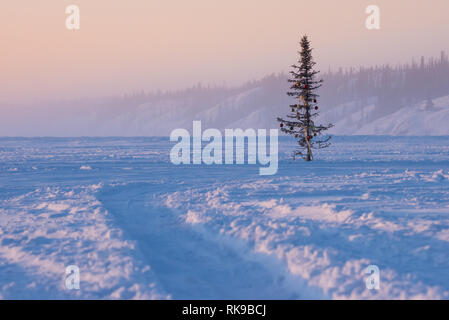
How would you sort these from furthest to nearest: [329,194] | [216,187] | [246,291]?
1. [216,187]
2. [329,194]
3. [246,291]

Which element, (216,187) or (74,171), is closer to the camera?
(216,187)

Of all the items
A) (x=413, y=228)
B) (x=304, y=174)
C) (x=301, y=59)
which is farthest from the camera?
(x=301, y=59)

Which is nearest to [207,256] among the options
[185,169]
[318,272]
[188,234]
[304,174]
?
[188,234]

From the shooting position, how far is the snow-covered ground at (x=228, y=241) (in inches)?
255

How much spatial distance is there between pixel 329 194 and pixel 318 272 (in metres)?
7.79

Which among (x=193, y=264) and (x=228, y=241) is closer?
(x=193, y=264)

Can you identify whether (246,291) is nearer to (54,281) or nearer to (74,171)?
(54,281)

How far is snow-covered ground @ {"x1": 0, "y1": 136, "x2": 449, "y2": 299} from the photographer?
6.48 metres

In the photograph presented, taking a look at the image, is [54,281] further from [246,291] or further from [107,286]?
[246,291]

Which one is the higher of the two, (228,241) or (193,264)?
(228,241)

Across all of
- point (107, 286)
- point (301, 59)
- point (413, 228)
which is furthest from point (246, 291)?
point (301, 59)

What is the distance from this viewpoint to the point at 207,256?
8062mm

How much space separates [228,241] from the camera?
8945mm

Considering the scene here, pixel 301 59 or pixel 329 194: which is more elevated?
pixel 301 59
